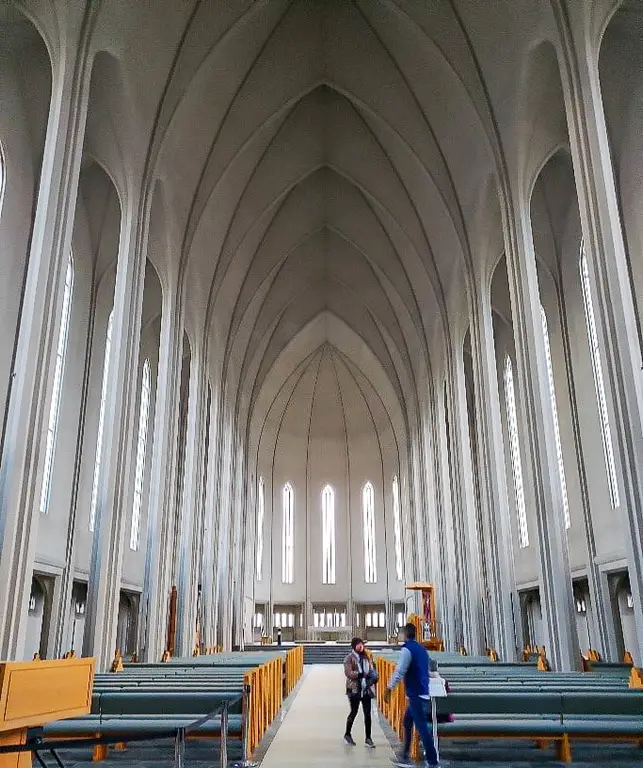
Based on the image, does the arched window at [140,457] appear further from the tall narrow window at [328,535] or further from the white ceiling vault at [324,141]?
the tall narrow window at [328,535]

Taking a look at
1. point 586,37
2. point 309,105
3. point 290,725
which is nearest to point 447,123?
point 309,105

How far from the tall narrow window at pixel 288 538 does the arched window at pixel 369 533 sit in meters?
4.12

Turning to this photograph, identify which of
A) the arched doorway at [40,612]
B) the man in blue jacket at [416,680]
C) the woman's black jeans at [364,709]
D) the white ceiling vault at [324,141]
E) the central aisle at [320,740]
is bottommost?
the central aisle at [320,740]

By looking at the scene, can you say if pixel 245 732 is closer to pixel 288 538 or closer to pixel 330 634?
pixel 330 634

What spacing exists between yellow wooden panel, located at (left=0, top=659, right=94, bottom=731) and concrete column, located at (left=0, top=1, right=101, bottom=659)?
526 centimetres

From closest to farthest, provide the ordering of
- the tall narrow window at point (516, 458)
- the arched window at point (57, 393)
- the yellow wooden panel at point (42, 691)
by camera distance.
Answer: the yellow wooden panel at point (42, 691), the arched window at point (57, 393), the tall narrow window at point (516, 458)

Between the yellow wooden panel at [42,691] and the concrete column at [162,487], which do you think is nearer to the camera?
the yellow wooden panel at [42,691]

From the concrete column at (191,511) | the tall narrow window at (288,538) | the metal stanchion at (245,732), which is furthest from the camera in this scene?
the tall narrow window at (288,538)

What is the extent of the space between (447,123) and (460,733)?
50.5 feet

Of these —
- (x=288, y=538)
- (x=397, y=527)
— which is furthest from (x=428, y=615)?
(x=288, y=538)

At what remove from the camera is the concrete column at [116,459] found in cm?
1245

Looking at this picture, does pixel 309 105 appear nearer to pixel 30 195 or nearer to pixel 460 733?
pixel 30 195

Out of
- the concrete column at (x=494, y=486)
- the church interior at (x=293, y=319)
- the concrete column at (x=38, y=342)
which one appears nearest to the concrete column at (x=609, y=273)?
the church interior at (x=293, y=319)

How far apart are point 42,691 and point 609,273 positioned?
9226 mm
